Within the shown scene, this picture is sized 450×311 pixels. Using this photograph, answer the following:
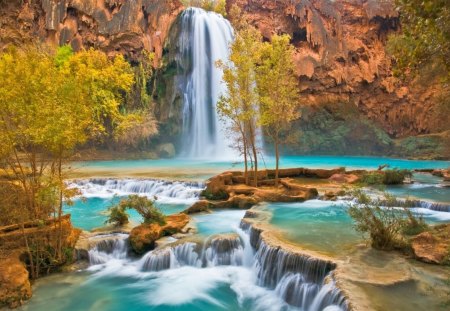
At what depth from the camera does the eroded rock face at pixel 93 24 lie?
36.2m

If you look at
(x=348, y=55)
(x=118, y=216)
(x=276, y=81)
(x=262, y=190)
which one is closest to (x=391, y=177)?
(x=262, y=190)

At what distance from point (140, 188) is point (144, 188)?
0.27m

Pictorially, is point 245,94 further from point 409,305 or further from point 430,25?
point 430,25

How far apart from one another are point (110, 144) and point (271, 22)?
2293 centimetres

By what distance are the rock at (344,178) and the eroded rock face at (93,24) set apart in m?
25.3

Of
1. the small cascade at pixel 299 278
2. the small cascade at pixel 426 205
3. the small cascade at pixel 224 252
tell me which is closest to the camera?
the small cascade at pixel 299 278

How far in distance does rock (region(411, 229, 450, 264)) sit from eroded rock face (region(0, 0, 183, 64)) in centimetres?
3501

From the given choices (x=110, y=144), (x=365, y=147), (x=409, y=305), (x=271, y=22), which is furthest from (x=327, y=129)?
(x=409, y=305)

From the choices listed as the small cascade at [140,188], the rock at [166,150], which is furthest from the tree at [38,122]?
the rock at [166,150]

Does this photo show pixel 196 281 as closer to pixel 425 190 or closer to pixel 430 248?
pixel 430 248

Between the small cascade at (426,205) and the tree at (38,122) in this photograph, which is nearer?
the tree at (38,122)

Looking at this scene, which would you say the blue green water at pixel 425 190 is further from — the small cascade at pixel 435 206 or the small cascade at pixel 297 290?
the small cascade at pixel 297 290

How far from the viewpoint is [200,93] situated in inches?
1603

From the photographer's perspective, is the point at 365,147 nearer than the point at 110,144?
No
